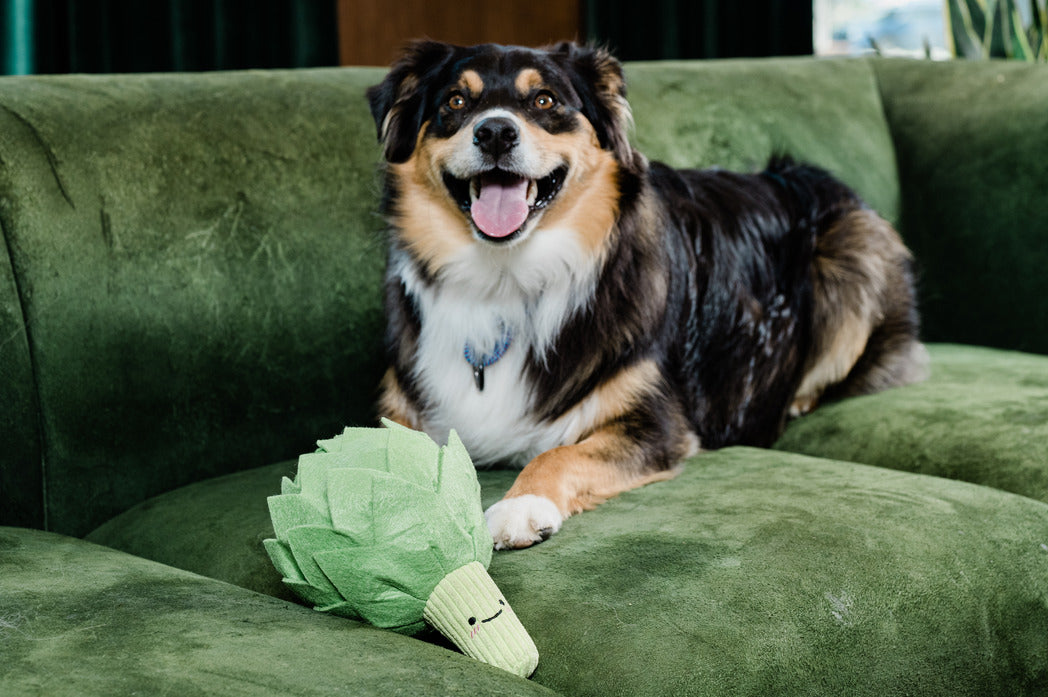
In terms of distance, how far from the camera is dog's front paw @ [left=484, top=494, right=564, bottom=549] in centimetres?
144

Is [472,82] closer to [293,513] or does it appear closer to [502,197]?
[502,197]

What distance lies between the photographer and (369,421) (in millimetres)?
2113

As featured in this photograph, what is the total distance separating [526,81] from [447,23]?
2.78m

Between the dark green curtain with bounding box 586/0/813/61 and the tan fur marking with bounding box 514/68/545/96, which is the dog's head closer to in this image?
the tan fur marking with bounding box 514/68/545/96

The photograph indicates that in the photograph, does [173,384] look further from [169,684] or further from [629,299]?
[169,684]

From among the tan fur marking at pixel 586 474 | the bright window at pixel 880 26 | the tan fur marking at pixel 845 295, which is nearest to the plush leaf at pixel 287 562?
the tan fur marking at pixel 586 474

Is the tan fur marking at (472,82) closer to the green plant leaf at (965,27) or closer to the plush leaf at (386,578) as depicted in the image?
the plush leaf at (386,578)

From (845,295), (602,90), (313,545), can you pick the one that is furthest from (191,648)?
(845,295)

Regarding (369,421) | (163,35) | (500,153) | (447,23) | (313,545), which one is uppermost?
(447,23)

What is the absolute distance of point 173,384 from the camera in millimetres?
1864

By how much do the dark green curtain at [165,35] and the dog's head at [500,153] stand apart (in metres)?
1.88

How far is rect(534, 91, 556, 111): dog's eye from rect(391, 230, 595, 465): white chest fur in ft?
0.75

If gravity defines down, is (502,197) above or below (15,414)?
above

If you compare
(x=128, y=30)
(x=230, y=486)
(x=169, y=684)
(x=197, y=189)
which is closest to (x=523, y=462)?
(x=230, y=486)
